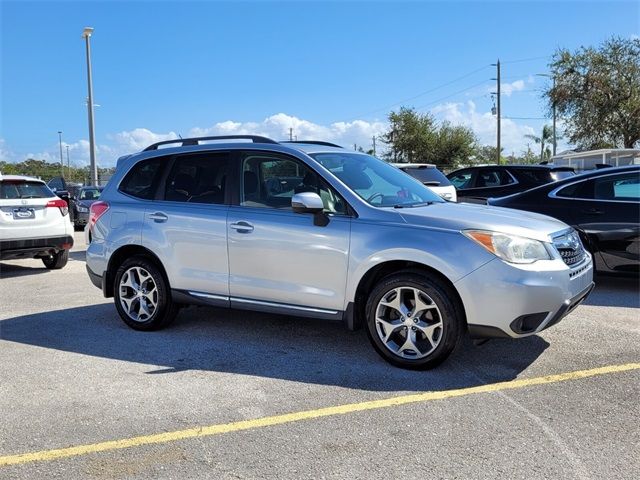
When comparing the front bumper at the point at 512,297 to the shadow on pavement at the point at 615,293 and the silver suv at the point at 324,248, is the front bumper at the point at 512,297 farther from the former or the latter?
the shadow on pavement at the point at 615,293

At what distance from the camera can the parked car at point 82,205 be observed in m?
17.6

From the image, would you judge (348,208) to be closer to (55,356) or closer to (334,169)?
(334,169)

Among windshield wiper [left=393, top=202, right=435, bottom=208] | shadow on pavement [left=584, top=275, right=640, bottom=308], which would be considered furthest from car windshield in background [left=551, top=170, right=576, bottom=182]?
windshield wiper [left=393, top=202, right=435, bottom=208]

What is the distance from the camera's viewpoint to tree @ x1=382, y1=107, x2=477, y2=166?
155 feet

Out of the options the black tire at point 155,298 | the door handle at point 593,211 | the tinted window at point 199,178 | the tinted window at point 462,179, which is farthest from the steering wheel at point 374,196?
the tinted window at point 462,179

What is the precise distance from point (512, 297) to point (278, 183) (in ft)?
7.23

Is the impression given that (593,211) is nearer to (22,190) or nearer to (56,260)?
(56,260)

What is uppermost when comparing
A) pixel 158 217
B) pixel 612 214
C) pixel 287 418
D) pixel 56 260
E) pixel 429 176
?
pixel 429 176

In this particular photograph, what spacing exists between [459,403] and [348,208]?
1.72 m

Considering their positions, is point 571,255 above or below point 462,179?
below

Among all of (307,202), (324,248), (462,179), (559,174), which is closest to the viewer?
(307,202)

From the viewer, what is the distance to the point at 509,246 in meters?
4.20

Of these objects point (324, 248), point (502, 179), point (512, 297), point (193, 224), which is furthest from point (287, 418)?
point (502, 179)

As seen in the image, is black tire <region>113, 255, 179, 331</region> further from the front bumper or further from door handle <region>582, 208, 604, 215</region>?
door handle <region>582, 208, 604, 215</region>
